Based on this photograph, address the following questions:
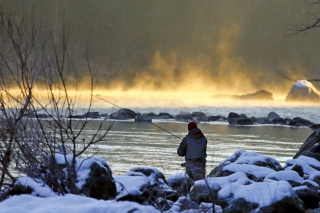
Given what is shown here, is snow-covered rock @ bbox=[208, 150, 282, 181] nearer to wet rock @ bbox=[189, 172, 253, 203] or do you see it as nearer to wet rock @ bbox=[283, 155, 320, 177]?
wet rock @ bbox=[283, 155, 320, 177]

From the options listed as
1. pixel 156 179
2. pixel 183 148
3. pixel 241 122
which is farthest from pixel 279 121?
pixel 156 179

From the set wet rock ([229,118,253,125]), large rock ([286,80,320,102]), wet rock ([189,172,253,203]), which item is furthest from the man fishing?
large rock ([286,80,320,102])

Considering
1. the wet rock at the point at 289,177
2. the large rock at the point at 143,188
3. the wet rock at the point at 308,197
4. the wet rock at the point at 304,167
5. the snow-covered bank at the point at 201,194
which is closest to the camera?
the snow-covered bank at the point at 201,194

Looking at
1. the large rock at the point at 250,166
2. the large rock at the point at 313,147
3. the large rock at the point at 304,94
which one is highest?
the large rock at the point at 304,94

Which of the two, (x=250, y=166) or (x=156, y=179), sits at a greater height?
(x=250, y=166)

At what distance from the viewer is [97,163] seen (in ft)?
25.6

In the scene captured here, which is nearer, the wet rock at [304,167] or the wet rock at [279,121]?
the wet rock at [304,167]

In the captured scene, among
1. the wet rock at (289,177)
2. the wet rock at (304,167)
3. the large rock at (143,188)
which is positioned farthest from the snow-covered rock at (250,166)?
the large rock at (143,188)

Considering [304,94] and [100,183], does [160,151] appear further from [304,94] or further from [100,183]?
[304,94]

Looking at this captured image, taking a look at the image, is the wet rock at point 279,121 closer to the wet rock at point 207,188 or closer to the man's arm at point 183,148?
the man's arm at point 183,148

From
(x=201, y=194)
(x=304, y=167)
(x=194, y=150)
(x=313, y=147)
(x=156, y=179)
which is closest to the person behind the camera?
(x=201, y=194)

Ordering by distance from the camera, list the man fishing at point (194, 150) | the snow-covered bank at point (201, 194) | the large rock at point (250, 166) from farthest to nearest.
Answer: the man fishing at point (194, 150) → the large rock at point (250, 166) → the snow-covered bank at point (201, 194)

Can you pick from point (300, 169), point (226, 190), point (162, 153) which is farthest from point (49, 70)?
point (162, 153)

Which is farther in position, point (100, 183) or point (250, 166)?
point (250, 166)
